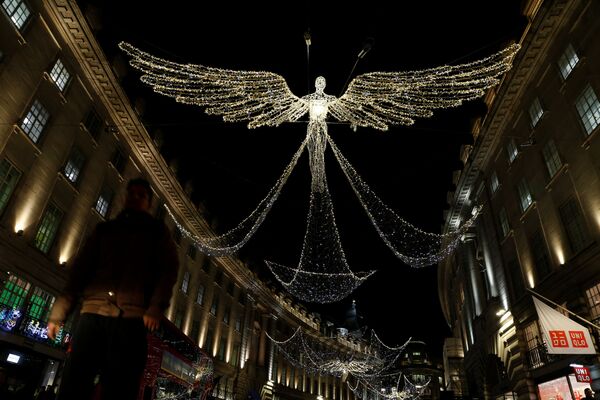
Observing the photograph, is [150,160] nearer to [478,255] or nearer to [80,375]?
[478,255]

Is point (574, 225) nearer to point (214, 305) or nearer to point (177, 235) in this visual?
point (177, 235)

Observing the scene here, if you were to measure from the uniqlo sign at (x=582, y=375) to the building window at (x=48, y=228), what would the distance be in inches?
895

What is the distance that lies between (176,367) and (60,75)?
15863mm

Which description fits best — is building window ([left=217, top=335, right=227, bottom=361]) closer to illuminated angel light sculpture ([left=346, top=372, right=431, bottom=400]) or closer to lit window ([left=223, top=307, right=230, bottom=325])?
lit window ([left=223, top=307, right=230, bottom=325])

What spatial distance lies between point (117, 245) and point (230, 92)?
34.1 feet

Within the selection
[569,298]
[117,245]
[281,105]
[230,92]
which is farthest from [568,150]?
[117,245]

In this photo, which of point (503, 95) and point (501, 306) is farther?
point (501, 306)

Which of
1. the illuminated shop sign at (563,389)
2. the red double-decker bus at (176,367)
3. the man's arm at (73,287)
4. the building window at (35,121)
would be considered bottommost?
the man's arm at (73,287)

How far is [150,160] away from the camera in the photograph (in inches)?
1145

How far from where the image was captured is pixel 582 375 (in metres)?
14.1

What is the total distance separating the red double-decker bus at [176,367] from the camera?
18061 mm

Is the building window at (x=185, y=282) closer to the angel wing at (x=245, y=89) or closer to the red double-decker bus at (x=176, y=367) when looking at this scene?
the red double-decker bus at (x=176, y=367)

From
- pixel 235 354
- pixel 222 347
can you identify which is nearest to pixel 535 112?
pixel 222 347

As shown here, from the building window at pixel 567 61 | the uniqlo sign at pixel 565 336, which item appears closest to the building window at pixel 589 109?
the building window at pixel 567 61
